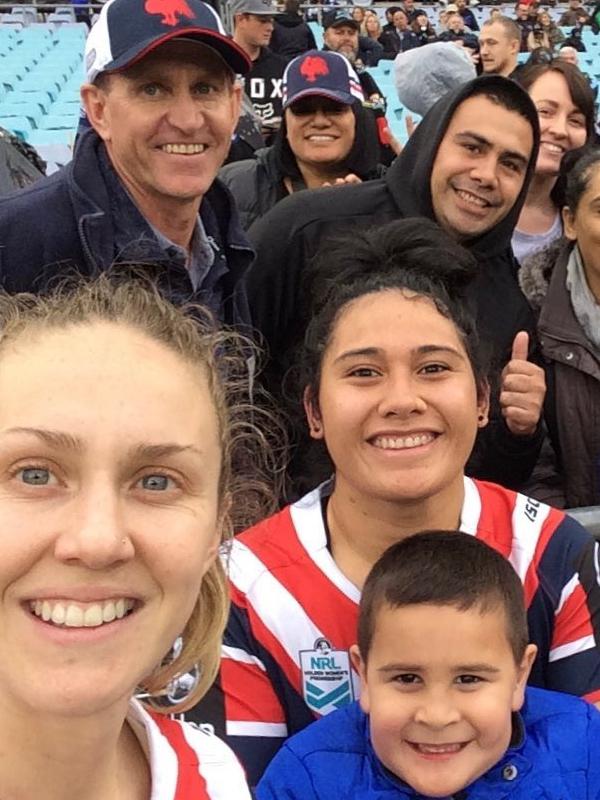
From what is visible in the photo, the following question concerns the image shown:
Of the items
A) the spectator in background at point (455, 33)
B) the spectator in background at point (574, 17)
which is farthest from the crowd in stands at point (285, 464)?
the spectator in background at point (574, 17)

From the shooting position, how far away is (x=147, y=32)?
2.01 meters

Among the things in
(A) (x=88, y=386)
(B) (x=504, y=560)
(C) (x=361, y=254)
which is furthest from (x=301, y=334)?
(A) (x=88, y=386)

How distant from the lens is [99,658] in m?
0.97

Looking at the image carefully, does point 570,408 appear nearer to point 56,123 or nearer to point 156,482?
point 156,482

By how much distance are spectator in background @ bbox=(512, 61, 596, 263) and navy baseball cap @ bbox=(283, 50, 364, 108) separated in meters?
0.61

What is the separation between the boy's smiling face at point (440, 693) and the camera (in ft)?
4.91

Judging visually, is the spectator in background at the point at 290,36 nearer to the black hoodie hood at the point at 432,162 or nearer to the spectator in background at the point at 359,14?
the black hoodie hood at the point at 432,162

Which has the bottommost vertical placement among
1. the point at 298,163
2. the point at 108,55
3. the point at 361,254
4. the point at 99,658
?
the point at 99,658

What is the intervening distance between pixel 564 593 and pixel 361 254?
2.43ft

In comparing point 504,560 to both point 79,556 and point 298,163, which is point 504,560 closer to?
point 79,556

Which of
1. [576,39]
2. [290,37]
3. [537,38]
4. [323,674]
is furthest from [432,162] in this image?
[576,39]

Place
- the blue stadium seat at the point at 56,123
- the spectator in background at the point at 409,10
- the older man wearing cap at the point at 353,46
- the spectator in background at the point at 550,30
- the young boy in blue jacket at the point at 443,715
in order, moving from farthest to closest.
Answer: the spectator in background at the point at 409,10, the spectator in background at the point at 550,30, the blue stadium seat at the point at 56,123, the older man wearing cap at the point at 353,46, the young boy in blue jacket at the point at 443,715

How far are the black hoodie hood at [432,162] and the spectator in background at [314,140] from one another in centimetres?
62

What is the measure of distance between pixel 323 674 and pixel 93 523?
31.3 inches
